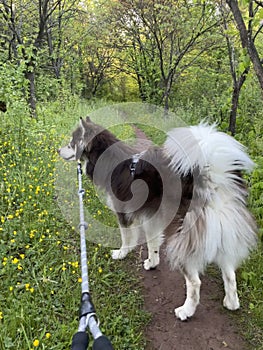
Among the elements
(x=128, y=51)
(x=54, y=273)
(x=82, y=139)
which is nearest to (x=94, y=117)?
(x=82, y=139)

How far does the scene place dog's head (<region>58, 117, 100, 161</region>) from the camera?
329cm

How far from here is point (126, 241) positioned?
3.50 meters

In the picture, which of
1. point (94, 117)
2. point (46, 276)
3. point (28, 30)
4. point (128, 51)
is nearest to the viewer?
point (46, 276)

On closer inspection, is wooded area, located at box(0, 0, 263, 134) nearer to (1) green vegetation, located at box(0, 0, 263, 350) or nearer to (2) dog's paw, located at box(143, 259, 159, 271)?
(1) green vegetation, located at box(0, 0, 263, 350)

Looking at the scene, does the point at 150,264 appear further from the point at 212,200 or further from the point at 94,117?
the point at 94,117

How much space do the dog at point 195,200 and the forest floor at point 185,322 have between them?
10 centimetres

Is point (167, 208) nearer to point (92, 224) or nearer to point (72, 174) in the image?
point (92, 224)

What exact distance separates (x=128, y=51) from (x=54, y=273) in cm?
1024

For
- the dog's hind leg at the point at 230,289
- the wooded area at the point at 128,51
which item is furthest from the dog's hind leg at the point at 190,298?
the wooded area at the point at 128,51

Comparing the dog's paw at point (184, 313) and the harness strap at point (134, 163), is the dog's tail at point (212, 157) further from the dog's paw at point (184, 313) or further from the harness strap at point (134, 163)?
the dog's paw at point (184, 313)

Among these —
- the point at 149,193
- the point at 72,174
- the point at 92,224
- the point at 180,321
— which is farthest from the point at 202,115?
the point at 180,321

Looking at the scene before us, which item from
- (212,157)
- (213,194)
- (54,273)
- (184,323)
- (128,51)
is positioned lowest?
(184,323)

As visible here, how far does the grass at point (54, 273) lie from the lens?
93.1 inches

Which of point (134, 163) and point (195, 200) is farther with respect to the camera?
point (134, 163)
